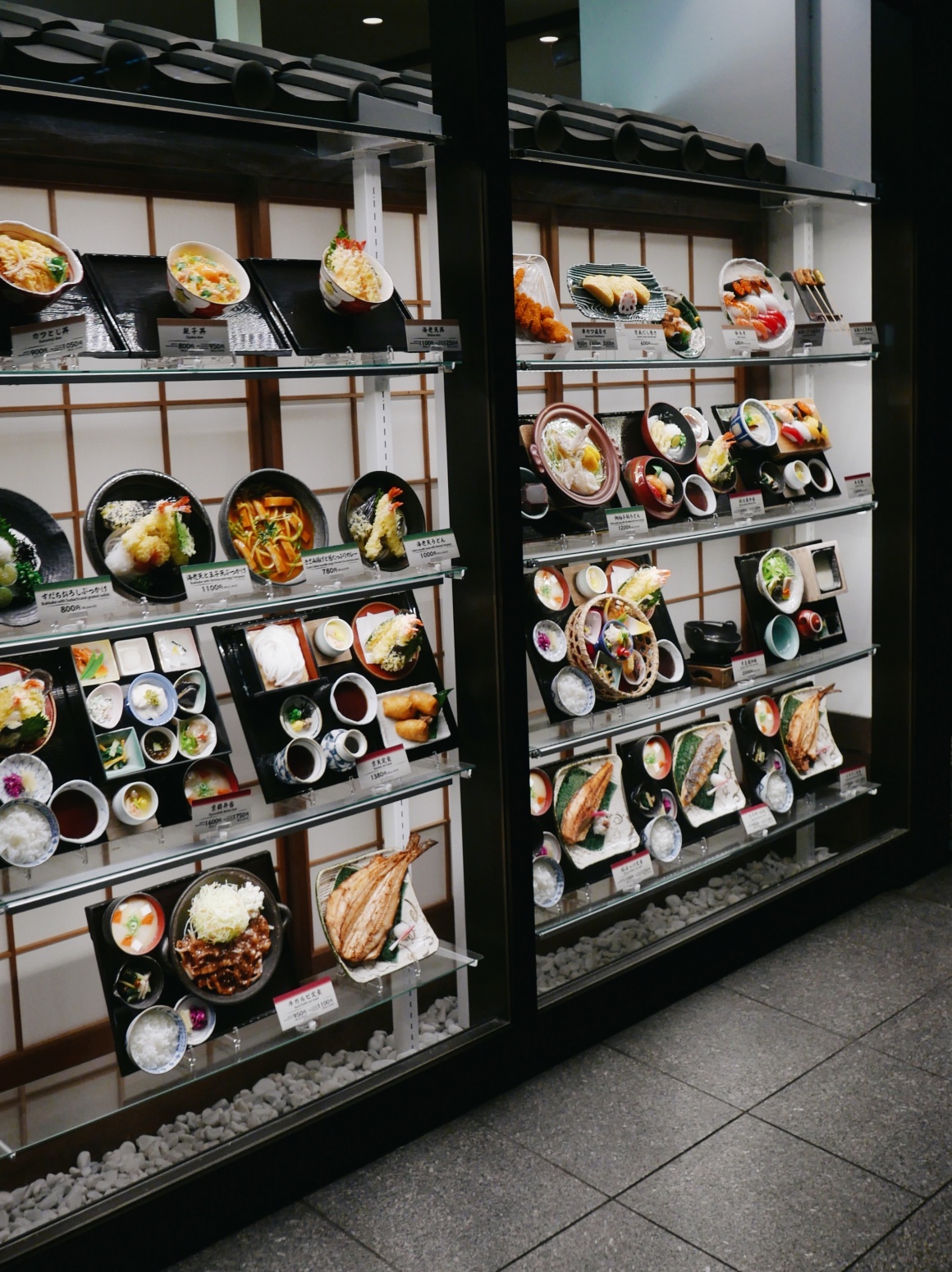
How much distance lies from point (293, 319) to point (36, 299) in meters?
0.58

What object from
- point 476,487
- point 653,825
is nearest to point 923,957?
point 653,825

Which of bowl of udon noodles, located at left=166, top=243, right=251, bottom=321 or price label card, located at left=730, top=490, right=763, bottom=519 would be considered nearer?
bowl of udon noodles, located at left=166, top=243, right=251, bottom=321

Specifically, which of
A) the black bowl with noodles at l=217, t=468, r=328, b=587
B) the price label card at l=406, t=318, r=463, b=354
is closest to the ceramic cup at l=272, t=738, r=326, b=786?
the black bowl with noodles at l=217, t=468, r=328, b=587

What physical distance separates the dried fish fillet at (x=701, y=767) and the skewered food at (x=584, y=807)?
0.35m

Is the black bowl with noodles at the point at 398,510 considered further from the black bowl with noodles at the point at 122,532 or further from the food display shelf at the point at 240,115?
the food display shelf at the point at 240,115

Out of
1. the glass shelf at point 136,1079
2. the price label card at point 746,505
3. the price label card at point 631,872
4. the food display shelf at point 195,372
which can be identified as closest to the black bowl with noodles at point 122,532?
the food display shelf at point 195,372

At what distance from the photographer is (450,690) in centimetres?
281

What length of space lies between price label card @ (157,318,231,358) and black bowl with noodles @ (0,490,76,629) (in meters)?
0.39

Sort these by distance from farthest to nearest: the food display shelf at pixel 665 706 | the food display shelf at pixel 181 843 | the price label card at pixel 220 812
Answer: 1. the food display shelf at pixel 665 706
2. the price label card at pixel 220 812
3. the food display shelf at pixel 181 843

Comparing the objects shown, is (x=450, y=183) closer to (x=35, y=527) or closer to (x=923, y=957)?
(x=35, y=527)

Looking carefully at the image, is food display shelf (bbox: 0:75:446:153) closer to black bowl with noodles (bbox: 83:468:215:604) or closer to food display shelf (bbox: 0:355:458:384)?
food display shelf (bbox: 0:355:458:384)

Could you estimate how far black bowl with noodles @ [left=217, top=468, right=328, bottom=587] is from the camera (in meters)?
2.49

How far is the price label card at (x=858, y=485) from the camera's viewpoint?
12.3 ft

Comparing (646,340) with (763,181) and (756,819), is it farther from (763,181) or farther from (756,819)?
(756,819)
